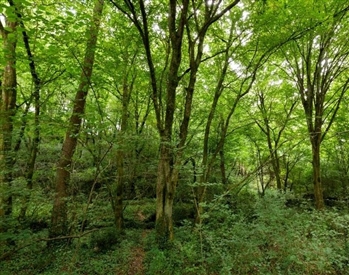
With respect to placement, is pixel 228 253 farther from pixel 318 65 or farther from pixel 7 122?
pixel 318 65

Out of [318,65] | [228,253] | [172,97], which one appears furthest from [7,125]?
[318,65]

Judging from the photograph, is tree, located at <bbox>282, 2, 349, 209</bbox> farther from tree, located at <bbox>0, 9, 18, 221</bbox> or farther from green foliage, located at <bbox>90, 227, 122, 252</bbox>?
tree, located at <bbox>0, 9, 18, 221</bbox>

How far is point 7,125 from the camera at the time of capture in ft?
16.6

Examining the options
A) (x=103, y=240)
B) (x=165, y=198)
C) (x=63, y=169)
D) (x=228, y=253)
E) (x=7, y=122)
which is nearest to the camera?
(x=7, y=122)

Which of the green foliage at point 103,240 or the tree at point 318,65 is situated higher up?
the tree at point 318,65

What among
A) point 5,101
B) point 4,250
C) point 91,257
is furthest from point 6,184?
point 91,257

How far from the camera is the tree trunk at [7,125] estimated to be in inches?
179

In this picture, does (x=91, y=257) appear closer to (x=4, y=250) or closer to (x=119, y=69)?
(x=4, y=250)

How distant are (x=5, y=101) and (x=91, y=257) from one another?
4.69 m

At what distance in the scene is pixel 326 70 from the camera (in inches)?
337

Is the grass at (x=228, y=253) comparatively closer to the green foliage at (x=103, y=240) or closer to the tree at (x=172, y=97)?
the green foliage at (x=103, y=240)

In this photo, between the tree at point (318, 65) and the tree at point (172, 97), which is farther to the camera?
the tree at point (318, 65)

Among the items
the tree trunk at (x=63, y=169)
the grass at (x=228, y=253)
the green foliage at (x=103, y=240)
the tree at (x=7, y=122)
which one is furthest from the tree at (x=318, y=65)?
the tree at (x=7, y=122)

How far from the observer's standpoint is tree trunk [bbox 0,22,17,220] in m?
4.55
